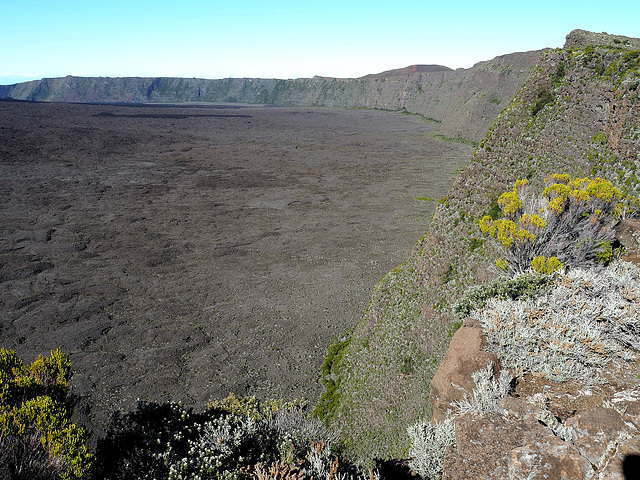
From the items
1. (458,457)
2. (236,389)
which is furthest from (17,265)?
(458,457)

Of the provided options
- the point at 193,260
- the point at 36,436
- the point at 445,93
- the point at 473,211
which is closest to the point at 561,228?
the point at 473,211

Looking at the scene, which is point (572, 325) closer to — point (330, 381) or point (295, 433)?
point (295, 433)

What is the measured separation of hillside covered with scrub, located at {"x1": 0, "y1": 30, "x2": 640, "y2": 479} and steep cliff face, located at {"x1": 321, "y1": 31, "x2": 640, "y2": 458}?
4 cm

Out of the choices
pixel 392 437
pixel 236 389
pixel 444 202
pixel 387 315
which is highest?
pixel 444 202

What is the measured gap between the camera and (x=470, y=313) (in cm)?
837

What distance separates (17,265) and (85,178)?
79.7 feet

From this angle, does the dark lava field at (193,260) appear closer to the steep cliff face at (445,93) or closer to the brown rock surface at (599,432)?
the brown rock surface at (599,432)

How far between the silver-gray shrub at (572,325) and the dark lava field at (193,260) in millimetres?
8094

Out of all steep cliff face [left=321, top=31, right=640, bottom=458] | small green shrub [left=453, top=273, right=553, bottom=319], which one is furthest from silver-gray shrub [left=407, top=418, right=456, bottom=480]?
small green shrub [left=453, top=273, right=553, bottom=319]

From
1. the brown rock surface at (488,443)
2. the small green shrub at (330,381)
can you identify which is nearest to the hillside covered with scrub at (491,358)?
the brown rock surface at (488,443)

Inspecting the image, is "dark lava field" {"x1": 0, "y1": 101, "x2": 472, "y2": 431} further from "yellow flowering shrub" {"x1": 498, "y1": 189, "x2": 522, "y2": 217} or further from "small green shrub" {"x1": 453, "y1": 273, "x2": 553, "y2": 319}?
"yellow flowering shrub" {"x1": 498, "y1": 189, "x2": 522, "y2": 217}

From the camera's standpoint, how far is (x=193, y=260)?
77.4 feet

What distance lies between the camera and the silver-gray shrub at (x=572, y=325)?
244 inches

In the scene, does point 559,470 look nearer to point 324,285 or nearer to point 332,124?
point 324,285
